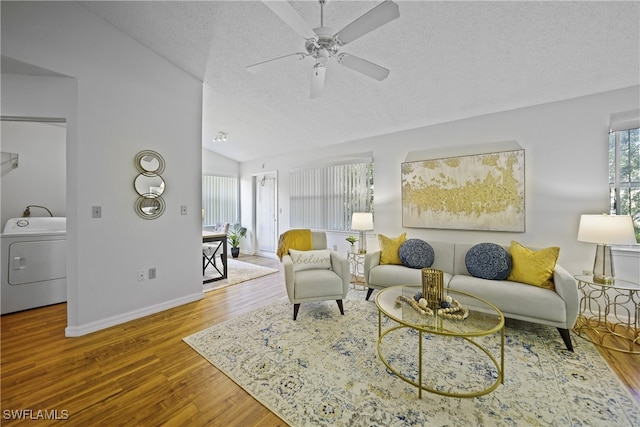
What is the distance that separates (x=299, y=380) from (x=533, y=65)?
11.3 feet

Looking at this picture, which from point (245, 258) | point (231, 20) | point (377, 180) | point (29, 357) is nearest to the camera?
point (29, 357)

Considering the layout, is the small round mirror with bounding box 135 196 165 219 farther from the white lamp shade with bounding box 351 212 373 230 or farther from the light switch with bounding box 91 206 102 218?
the white lamp shade with bounding box 351 212 373 230

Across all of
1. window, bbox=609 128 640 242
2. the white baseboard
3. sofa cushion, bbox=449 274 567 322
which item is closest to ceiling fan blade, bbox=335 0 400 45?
sofa cushion, bbox=449 274 567 322

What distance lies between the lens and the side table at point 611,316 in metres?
2.14

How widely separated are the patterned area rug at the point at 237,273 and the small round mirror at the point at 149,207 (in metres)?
1.32

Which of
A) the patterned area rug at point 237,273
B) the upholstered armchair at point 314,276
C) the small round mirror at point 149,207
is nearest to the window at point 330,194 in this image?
the patterned area rug at point 237,273

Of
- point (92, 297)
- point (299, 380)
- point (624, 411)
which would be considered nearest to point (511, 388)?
point (624, 411)

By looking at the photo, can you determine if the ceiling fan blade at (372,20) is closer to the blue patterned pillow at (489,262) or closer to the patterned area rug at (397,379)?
the patterned area rug at (397,379)

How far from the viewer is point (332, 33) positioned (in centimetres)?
177

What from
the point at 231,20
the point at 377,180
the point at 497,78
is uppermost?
the point at 231,20

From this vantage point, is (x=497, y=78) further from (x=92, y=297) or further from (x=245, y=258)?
(x=245, y=258)

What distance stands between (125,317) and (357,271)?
3.15 meters

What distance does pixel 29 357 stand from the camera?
1.98m

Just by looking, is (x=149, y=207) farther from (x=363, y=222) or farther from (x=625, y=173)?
(x=625, y=173)
